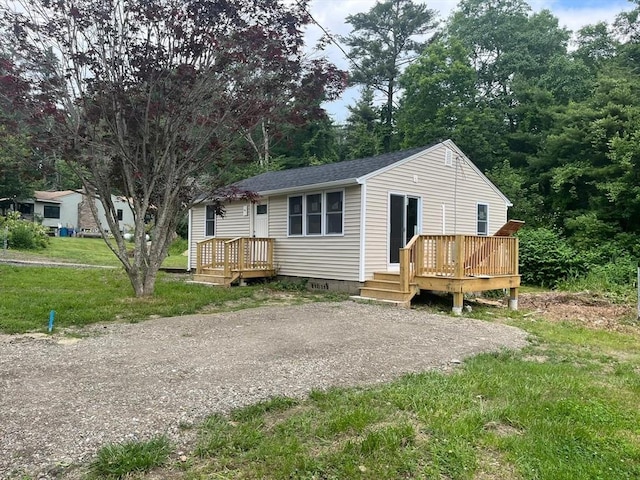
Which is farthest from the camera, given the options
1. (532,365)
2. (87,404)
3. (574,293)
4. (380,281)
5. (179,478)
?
(574,293)

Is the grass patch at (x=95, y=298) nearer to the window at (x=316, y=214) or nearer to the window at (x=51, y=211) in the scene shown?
the window at (x=316, y=214)

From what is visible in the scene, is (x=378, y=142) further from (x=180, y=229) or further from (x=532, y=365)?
(x=532, y=365)

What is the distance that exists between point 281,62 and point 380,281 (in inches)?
195

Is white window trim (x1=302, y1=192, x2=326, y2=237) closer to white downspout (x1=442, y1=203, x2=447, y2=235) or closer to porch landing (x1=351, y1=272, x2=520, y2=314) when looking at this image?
porch landing (x1=351, y1=272, x2=520, y2=314)

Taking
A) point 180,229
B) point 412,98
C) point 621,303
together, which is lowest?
point 621,303

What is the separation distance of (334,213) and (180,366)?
6.85m

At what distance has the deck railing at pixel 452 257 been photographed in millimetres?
8797

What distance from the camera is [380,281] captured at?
1005 cm

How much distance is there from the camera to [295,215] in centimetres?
1209

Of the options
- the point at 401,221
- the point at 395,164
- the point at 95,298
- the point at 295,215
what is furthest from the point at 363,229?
the point at 95,298

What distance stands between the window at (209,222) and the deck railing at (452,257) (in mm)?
7505

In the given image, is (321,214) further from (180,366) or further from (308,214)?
(180,366)

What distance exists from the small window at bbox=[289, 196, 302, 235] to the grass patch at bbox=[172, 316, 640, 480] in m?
7.86

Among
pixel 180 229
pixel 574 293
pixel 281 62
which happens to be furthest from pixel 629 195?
pixel 180 229
